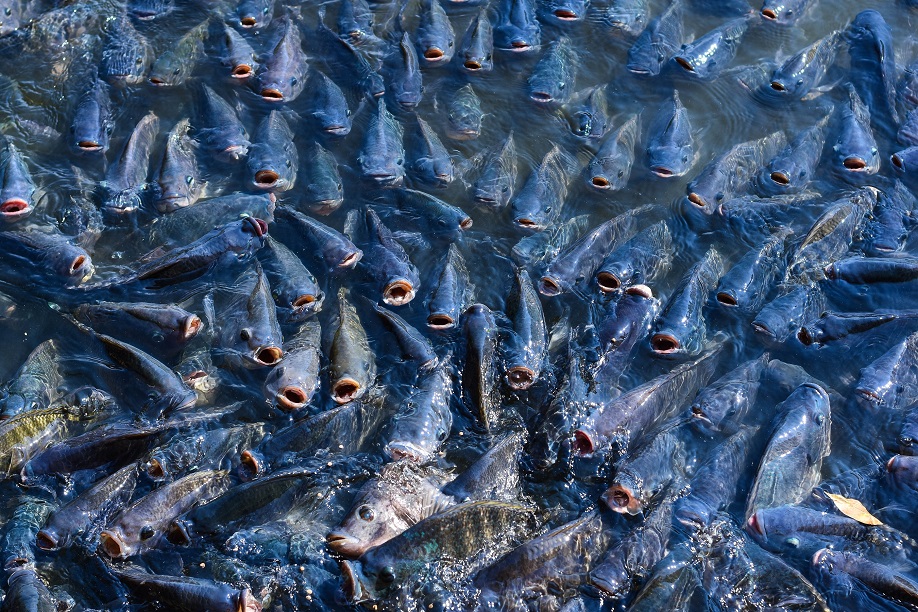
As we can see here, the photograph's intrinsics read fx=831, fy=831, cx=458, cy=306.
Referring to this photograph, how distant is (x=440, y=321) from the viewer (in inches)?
215

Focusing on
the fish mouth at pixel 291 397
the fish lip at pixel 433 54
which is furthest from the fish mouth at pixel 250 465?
the fish lip at pixel 433 54

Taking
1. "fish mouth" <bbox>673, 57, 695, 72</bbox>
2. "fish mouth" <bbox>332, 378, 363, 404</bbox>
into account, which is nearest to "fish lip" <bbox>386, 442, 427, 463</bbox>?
"fish mouth" <bbox>332, 378, 363, 404</bbox>

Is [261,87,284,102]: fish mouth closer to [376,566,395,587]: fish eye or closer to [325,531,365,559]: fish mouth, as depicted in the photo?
[325,531,365,559]: fish mouth

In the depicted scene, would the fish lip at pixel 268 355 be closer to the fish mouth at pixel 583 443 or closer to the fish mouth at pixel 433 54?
the fish mouth at pixel 583 443

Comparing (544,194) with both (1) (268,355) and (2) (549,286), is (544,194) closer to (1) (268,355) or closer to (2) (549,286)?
(2) (549,286)

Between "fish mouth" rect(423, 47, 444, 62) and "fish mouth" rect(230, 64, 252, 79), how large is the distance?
60.2 inches

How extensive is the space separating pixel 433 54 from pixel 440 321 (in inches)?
116

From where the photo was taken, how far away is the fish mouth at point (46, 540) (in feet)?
14.2

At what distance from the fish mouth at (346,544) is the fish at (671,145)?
12.6 ft

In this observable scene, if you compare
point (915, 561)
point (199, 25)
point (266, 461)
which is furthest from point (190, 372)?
point (915, 561)

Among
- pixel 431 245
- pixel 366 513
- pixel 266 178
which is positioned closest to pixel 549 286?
pixel 431 245

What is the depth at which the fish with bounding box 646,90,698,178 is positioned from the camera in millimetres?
6508

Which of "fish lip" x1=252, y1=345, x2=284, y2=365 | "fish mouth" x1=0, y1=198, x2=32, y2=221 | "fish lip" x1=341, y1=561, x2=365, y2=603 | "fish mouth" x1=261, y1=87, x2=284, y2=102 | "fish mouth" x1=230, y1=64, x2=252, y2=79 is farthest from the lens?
"fish mouth" x1=230, y1=64, x2=252, y2=79

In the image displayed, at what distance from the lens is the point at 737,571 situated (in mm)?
4355
